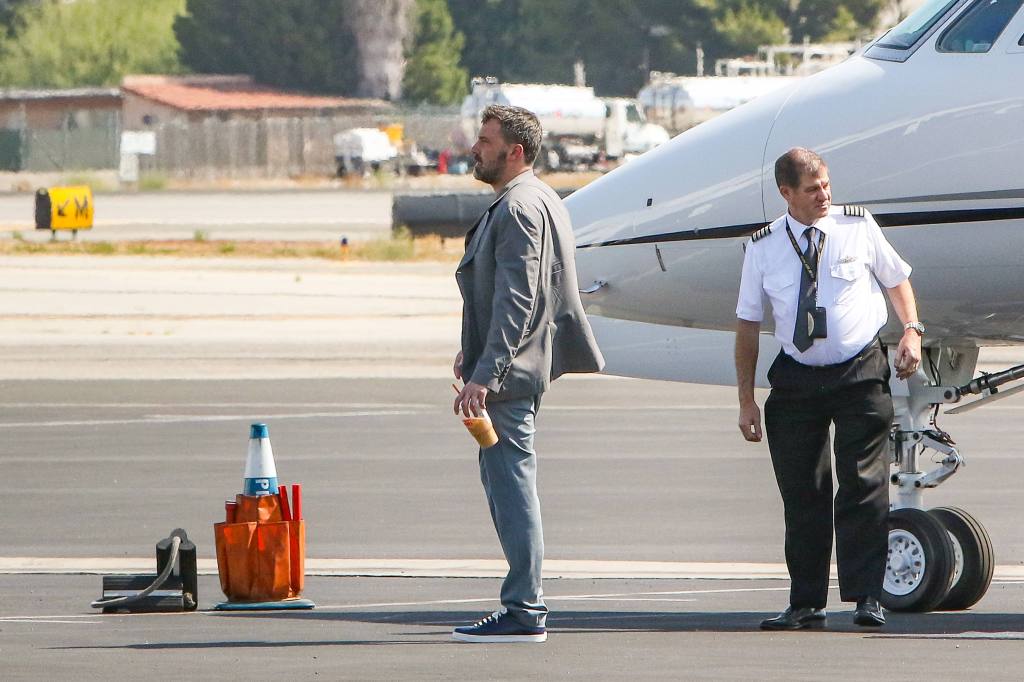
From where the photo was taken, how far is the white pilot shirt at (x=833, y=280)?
23.6 ft

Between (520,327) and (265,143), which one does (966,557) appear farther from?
(265,143)

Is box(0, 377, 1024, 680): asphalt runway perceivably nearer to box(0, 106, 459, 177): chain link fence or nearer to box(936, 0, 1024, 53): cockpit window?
box(936, 0, 1024, 53): cockpit window

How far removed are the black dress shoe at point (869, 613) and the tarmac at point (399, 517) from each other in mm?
84

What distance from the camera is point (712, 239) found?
800 centimetres

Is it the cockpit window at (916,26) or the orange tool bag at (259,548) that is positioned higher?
the cockpit window at (916,26)

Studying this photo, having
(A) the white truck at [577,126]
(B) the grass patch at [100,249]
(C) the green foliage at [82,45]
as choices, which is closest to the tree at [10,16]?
(C) the green foliage at [82,45]

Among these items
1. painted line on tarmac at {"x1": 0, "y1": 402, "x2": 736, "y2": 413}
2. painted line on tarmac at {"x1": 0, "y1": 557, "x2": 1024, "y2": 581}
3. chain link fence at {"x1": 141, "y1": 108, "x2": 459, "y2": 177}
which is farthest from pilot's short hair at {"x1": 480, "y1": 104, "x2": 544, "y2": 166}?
chain link fence at {"x1": 141, "y1": 108, "x2": 459, "y2": 177}

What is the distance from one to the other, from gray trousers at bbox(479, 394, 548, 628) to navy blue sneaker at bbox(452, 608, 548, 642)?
132 mm

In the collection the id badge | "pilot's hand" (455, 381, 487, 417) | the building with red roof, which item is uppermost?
the building with red roof

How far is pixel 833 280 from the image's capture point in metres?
7.19

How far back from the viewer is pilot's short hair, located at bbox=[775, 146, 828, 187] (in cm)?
720

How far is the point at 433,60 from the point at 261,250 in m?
64.4

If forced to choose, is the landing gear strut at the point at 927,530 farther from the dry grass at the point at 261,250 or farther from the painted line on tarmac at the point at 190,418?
the dry grass at the point at 261,250

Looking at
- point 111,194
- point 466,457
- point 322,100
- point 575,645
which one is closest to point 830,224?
point 575,645
